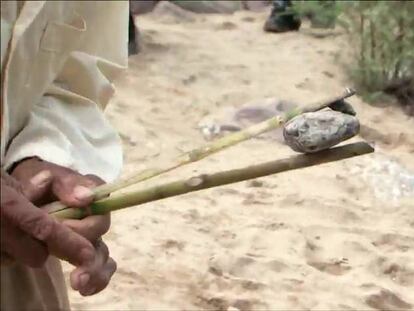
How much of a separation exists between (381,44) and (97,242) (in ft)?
12.7

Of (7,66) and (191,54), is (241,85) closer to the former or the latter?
(191,54)

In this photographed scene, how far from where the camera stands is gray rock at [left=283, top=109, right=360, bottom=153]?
3.36 feet

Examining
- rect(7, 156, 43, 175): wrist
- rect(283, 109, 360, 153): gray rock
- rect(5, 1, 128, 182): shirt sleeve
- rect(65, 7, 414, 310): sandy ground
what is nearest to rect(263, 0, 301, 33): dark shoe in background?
rect(65, 7, 414, 310): sandy ground

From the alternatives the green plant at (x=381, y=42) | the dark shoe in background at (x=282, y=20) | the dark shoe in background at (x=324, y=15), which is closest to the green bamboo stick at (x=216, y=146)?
the green plant at (x=381, y=42)

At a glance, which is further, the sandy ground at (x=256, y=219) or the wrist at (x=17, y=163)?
the sandy ground at (x=256, y=219)

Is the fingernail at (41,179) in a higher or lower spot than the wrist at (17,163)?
higher

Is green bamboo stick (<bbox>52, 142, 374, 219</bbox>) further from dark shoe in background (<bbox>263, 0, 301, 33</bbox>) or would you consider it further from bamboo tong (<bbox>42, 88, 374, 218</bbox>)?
dark shoe in background (<bbox>263, 0, 301, 33</bbox>)

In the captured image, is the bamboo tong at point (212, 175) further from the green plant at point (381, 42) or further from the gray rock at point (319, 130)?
the green plant at point (381, 42)

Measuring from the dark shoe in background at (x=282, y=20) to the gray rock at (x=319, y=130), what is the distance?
16.4 ft

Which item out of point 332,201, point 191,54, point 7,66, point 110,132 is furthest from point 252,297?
point 191,54

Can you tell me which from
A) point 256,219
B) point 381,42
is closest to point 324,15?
point 381,42

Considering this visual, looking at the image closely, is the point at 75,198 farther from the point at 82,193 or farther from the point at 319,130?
the point at 319,130

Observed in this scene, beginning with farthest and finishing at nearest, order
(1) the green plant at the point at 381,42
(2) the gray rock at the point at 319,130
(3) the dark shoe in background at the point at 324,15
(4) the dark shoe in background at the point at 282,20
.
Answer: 1. (4) the dark shoe in background at the point at 282,20
2. (3) the dark shoe in background at the point at 324,15
3. (1) the green plant at the point at 381,42
4. (2) the gray rock at the point at 319,130

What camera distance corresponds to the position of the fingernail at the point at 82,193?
1116mm
